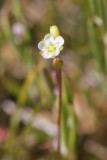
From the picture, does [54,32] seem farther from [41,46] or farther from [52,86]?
[52,86]

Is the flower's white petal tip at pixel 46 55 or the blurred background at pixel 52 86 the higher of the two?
the blurred background at pixel 52 86

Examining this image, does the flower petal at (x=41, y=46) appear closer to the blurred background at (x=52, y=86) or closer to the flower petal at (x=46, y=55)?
the flower petal at (x=46, y=55)

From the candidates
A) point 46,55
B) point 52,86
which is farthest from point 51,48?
point 52,86

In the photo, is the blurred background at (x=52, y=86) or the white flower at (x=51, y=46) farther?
the blurred background at (x=52, y=86)

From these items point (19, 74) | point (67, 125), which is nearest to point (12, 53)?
point (19, 74)

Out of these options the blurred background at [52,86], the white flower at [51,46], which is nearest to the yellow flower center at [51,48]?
the white flower at [51,46]

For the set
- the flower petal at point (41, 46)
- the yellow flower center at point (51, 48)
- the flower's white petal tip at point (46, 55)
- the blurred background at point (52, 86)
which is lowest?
the flower's white petal tip at point (46, 55)

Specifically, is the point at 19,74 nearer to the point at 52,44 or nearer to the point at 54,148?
the point at 54,148
